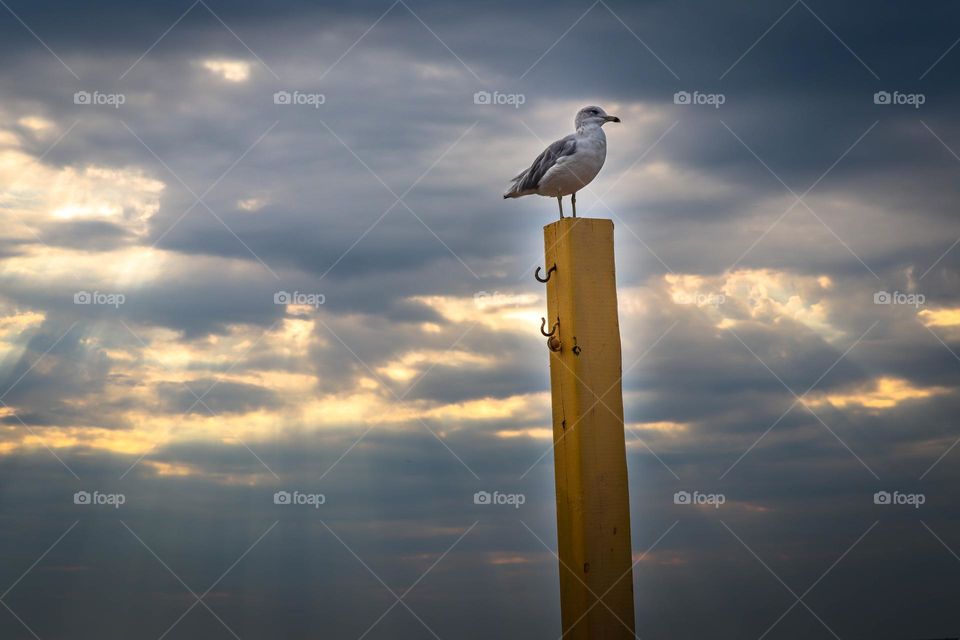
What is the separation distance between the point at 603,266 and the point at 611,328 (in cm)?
43

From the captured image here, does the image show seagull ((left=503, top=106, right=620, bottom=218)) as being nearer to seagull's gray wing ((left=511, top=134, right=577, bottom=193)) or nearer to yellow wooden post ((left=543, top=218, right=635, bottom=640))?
seagull's gray wing ((left=511, top=134, right=577, bottom=193))

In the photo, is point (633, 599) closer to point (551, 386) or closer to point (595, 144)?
point (551, 386)

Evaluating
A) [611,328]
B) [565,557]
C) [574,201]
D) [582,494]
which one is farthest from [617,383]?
[574,201]

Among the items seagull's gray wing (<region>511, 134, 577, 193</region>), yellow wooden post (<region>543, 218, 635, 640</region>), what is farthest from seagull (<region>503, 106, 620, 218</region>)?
yellow wooden post (<region>543, 218, 635, 640</region>)

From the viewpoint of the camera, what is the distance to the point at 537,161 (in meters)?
8.09

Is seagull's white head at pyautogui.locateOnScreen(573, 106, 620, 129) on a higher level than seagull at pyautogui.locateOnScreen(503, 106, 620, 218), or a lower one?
higher

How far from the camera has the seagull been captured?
7.72 m

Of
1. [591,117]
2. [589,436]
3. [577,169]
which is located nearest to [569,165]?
[577,169]

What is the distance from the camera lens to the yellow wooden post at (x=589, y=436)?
566 cm

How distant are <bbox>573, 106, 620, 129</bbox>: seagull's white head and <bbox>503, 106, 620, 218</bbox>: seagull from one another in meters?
0.03

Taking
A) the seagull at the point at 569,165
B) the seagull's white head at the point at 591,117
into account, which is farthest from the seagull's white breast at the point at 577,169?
the seagull's white head at the point at 591,117

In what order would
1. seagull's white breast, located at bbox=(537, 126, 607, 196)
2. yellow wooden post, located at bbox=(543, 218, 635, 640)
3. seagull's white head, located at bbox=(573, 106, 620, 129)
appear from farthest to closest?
seagull's white head, located at bbox=(573, 106, 620, 129) < seagull's white breast, located at bbox=(537, 126, 607, 196) < yellow wooden post, located at bbox=(543, 218, 635, 640)

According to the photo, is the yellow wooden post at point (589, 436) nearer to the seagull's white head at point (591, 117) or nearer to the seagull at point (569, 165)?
the seagull at point (569, 165)

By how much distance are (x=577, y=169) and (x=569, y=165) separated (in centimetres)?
9
